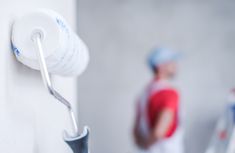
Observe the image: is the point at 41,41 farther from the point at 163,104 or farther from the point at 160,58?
the point at 160,58

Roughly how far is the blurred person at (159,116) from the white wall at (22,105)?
103cm

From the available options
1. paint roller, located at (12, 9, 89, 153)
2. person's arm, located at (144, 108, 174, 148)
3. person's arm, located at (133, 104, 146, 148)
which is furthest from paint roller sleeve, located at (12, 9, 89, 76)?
person's arm, located at (133, 104, 146, 148)

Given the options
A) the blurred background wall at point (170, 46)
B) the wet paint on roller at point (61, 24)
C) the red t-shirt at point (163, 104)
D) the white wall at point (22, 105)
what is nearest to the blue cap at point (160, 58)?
the red t-shirt at point (163, 104)

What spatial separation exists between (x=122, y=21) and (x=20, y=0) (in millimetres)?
1791

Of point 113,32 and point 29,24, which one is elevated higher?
A: point 29,24

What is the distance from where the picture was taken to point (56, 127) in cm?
62

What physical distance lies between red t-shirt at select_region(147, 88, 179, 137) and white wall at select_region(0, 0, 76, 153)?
103cm

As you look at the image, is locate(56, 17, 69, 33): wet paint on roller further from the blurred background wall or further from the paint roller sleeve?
the blurred background wall

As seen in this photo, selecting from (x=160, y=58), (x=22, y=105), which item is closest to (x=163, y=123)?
(x=160, y=58)

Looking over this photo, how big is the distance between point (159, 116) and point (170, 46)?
70cm

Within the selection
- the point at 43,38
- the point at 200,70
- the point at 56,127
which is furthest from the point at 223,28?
the point at 43,38

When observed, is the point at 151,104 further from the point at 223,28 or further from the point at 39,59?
the point at 39,59

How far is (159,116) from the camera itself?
162cm

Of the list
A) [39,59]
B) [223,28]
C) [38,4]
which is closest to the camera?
[39,59]
